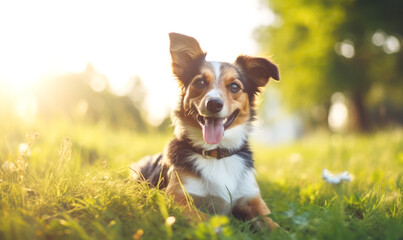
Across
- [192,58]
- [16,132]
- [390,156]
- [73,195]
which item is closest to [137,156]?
[16,132]

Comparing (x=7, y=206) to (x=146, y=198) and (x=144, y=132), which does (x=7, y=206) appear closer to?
(x=146, y=198)

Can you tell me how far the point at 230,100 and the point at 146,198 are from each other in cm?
131

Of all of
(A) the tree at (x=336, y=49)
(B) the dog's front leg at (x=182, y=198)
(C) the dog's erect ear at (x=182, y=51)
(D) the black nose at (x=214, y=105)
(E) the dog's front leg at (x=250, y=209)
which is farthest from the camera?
(A) the tree at (x=336, y=49)

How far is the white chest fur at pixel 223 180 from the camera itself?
2.89 metres

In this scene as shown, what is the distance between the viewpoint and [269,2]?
48.1 feet

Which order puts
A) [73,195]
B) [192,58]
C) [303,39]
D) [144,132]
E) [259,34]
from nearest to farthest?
[73,195] < [192,58] < [144,132] < [303,39] < [259,34]

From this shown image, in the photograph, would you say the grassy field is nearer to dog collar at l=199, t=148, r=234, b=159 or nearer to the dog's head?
dog collar at l=199, t=148, r=234, b=159

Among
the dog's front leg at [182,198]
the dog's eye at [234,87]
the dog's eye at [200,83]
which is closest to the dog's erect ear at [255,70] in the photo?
the dog's eye at [234,87]

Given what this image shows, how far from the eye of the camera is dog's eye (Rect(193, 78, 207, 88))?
3355 millimetres

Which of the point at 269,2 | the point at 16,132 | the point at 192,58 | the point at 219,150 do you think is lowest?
the point at 16,132

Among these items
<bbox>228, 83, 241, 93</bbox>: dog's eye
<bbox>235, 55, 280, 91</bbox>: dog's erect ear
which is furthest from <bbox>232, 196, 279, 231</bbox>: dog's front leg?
<bbox>235, 55, 280, 91</bbox>: dog's erect ear

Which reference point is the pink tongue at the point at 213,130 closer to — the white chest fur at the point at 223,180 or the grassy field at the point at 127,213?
the white chest fur at the point at 223,180

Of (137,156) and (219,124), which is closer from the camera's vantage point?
(219,124)

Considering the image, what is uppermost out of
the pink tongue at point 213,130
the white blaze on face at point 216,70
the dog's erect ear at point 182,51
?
the dog's erect ear at point 182,51
